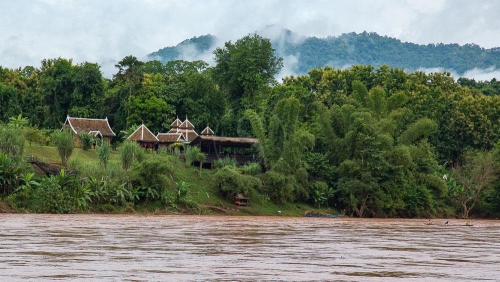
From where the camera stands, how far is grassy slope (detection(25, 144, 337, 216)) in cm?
4672

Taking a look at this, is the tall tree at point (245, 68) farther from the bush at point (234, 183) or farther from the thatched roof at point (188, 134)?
the bush at point (234, 183)

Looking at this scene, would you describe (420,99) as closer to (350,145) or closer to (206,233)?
(350,145)

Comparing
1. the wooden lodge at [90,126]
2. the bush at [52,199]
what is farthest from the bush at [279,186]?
the wooden lodge at [90,126]

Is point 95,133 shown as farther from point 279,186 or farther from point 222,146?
point 279,186

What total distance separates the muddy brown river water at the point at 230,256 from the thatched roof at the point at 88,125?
33702mm

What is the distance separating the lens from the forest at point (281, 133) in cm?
4328

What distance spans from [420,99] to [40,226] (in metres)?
39.1

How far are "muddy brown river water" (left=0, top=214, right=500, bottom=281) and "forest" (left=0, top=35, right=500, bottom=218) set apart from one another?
16532mm

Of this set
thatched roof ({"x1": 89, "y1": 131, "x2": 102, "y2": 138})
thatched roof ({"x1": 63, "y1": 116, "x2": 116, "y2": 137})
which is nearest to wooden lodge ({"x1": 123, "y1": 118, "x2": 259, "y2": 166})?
thatched roof ({"x1": 89, "y1": 131, "x2": 102, "y2": 138})

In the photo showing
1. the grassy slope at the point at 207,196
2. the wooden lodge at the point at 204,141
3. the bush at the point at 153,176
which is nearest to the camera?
Answer: the bush at the point at 153,176

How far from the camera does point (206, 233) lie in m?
26.2

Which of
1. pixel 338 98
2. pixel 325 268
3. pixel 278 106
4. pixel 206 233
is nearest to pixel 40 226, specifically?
pixel 206 233

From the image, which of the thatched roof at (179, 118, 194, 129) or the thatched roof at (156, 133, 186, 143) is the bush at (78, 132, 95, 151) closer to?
the thatched roof at (156, 133, 186, 143)

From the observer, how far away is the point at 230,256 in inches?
691
